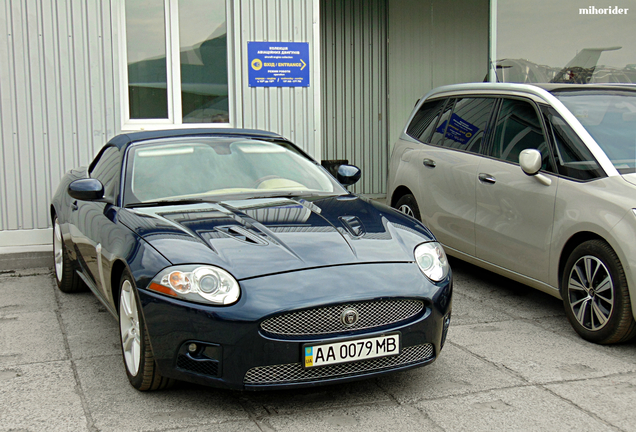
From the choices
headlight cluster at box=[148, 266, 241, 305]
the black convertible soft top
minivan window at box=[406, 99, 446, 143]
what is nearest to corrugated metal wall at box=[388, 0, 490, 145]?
minivan window at box=[406, 99, 446, 143]

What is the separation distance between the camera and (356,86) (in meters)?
11.0

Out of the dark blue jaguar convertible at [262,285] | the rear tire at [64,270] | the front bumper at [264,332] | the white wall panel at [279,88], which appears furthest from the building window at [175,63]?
the front bumper at [264,332]

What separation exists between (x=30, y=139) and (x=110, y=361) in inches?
151

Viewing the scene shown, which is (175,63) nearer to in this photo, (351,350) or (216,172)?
(216,172)

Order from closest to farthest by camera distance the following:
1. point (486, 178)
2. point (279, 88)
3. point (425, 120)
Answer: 1. point (486, 178)
2. point (425, 120)
3. point (279, 88)

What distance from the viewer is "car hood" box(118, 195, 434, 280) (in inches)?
140

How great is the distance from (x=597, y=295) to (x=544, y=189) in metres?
0.90

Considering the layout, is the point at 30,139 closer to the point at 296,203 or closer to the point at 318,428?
the point at 296,203

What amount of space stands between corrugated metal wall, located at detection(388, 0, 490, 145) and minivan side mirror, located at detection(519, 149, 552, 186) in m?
5.84

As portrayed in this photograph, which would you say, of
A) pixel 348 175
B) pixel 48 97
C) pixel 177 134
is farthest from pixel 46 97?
pixel 348 175

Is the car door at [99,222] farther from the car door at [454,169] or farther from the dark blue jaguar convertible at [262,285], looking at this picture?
the car door at [454,169]

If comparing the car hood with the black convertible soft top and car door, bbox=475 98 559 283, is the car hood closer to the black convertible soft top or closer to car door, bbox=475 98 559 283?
the black convertible soft top

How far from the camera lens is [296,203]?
4488mm

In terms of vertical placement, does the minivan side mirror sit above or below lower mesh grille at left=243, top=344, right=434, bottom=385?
above
